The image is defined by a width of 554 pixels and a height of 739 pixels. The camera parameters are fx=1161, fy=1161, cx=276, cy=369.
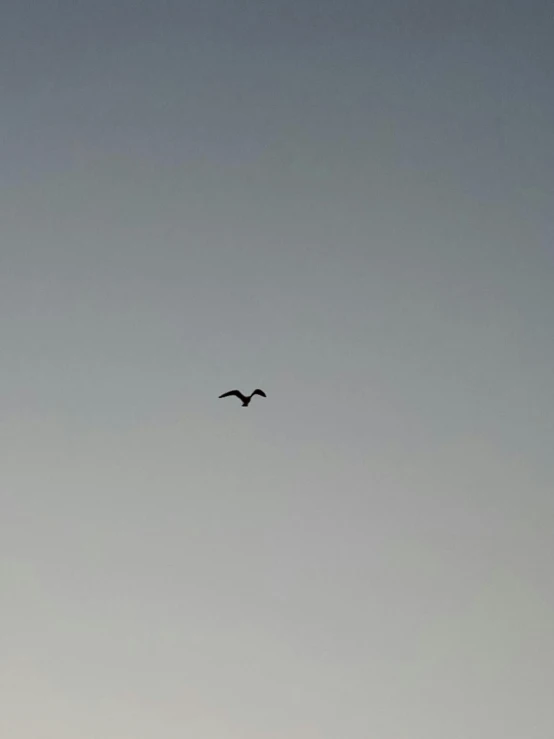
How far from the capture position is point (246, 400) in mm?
72938
